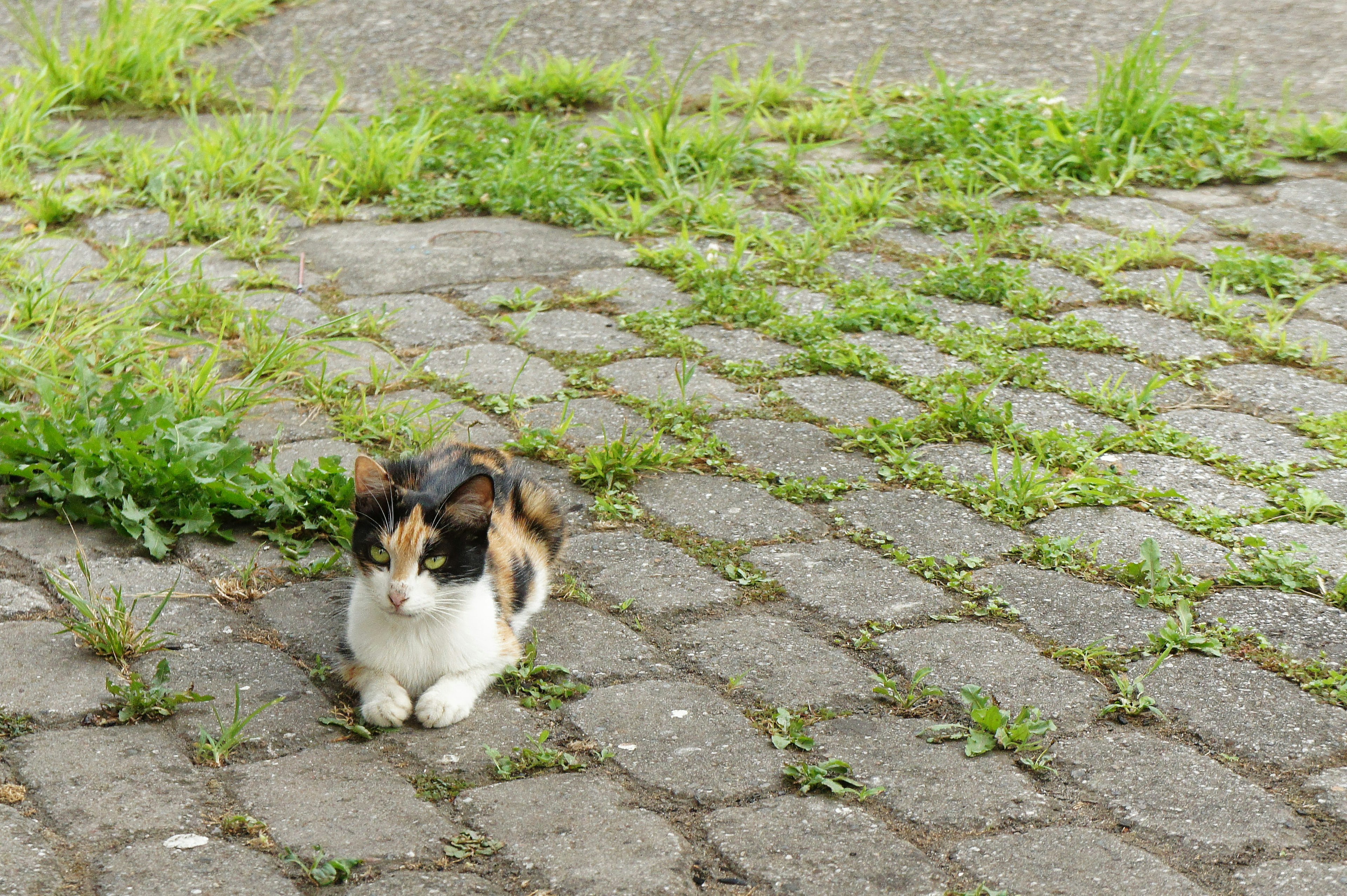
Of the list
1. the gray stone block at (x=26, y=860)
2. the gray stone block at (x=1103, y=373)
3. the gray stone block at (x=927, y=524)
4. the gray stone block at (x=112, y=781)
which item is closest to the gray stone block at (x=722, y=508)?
the gray stone block at (x=927, y=524)

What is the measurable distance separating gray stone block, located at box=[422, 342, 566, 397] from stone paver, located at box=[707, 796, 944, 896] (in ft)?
6.65

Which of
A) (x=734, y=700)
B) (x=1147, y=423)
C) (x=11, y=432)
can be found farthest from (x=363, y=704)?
(x=1147, y=423)

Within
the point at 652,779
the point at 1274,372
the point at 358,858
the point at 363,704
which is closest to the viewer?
the point at 358,858

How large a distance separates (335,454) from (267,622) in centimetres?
78

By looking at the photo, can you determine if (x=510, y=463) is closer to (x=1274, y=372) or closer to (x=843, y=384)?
(x=843, y=384)

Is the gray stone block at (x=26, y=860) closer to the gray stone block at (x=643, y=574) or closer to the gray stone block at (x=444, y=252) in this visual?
the gray stone block at (x=643, y=574)

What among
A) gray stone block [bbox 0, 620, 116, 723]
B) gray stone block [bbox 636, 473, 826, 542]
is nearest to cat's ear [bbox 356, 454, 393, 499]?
gray stone block [bbox 0, 620, 116, 723]

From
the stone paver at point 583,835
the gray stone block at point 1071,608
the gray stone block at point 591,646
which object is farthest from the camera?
the gray stone block at point 1071,608

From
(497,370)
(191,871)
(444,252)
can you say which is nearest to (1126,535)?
(497,370)

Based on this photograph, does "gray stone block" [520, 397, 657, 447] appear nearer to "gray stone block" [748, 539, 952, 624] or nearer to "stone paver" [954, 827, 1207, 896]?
"gray stone block" [748, 539, 952, 624]

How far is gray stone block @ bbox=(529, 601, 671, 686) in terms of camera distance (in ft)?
9.49

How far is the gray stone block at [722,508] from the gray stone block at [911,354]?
946mm

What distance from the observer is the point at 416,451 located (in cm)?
369

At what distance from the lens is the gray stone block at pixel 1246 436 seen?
3.76m
